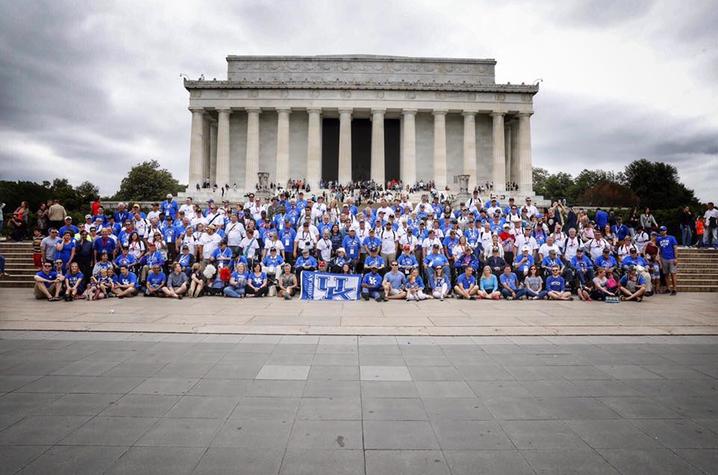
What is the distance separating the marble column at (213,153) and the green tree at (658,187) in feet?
202

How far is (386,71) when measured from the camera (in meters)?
48.6

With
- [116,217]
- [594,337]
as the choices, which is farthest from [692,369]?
[116,217]

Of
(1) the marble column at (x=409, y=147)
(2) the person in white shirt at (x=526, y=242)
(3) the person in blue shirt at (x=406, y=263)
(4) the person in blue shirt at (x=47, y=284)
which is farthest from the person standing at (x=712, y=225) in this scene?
(1) the marble column at (x=409, y=147)

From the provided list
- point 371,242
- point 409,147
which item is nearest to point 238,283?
point 371,242

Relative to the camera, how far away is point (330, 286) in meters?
13.3

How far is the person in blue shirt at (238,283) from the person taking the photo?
43.7 feet

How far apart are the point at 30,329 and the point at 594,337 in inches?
469

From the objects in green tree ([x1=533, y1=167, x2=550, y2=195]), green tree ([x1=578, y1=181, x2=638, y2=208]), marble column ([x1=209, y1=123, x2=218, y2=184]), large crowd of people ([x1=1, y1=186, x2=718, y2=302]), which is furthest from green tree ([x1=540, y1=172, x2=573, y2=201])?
large crowd of people ([x1=1, y1=186, x2=718, y2=302])

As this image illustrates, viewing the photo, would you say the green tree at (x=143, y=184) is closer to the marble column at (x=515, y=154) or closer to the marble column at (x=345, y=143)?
the marble column at (x=345, y=143)

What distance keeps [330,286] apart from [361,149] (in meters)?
38.9

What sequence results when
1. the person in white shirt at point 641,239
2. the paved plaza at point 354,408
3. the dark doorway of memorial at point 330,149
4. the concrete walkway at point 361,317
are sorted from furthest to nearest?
the dark doorway of memorial at point 330,149
the person in white shirt at point 641,239
the concrete walkway at point 361,317
the paved plaza at point 354,408

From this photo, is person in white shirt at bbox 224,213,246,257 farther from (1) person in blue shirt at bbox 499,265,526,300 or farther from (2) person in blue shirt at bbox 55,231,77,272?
(1) person in blue shirt at bbox 499,265,526,300

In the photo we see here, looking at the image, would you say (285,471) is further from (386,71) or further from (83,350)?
(386,71)

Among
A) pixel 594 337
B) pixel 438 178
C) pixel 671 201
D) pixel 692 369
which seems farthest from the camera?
pixel 671 201
